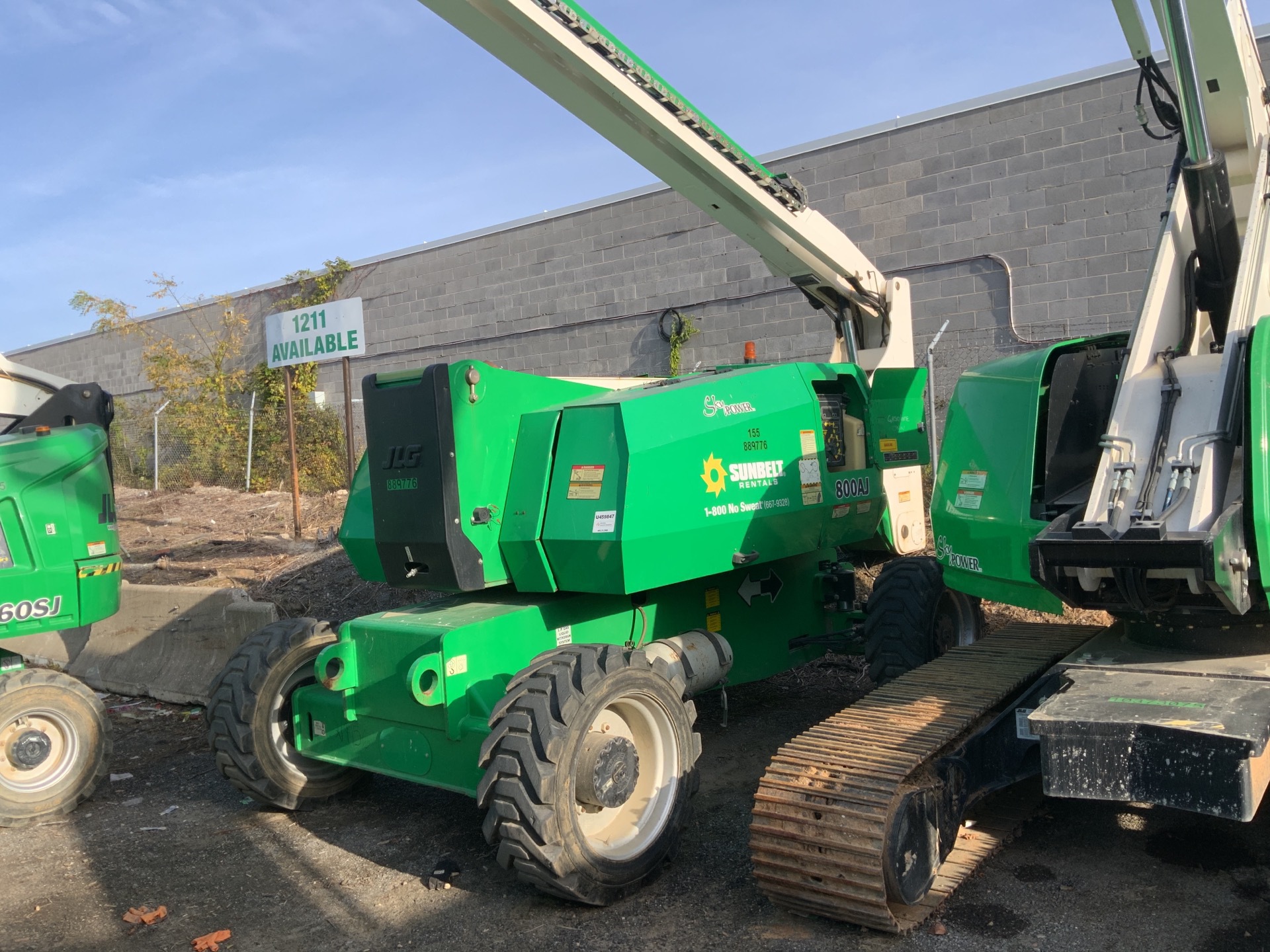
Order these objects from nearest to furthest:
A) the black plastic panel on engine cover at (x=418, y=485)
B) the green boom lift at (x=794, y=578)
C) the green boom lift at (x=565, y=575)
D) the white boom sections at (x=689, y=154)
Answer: the green boom lift at (x=794, y=578) < the green boom lift at (x=565, y=575) < the black plastic panel on engine cover at (x=418, y=485) < the white boom sections at (x=689, y=154)

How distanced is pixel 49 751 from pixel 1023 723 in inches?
195

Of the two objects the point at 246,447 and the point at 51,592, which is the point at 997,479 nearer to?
the point at 51,592

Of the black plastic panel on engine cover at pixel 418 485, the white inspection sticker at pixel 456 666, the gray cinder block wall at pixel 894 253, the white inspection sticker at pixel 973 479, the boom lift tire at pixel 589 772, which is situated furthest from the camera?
the gray cinder block wall at pixel 894 253

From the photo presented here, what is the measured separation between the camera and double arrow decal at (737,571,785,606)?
6031mm

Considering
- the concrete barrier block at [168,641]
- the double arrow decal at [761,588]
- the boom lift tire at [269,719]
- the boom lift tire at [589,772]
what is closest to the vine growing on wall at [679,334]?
the concrete barrier block at [168,641]

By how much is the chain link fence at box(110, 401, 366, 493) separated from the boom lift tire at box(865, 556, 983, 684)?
41.6 ft

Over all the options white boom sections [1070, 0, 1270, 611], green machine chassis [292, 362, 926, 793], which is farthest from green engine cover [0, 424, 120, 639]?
white boom sections [1070, 0, 1270, 611]

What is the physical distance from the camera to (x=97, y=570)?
5957mm

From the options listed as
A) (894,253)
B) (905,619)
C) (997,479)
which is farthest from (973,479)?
(894,253)

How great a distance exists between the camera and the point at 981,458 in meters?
4.67

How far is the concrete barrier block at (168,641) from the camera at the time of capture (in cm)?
759

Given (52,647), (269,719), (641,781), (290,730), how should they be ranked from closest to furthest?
(641,781) < (269,719) < (290,730) < (52,647)

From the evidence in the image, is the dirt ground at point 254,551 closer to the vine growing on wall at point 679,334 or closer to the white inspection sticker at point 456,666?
the white inspection sticker at point 456,666

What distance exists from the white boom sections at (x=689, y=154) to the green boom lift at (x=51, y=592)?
337 centimetres
